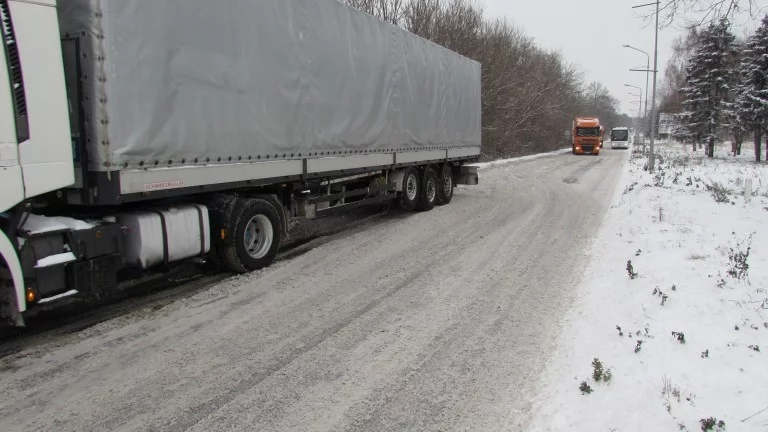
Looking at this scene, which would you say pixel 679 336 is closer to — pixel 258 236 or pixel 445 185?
pixel 258 236

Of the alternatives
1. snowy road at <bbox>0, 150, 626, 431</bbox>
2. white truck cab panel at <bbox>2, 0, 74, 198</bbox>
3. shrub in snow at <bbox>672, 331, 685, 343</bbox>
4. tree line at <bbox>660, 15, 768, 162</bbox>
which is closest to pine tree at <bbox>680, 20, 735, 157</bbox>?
tree line at <bbox>660, 15, 768, 162</bbox>

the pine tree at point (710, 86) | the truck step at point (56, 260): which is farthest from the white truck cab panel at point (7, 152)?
the pine tree at point (710, 86)

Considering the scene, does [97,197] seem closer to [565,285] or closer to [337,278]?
[337,278]

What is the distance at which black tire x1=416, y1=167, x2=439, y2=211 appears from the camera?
1196 centimetres

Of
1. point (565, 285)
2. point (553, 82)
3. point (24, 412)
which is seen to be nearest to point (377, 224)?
point (565, 285)

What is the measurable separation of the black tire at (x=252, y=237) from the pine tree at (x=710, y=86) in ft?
127

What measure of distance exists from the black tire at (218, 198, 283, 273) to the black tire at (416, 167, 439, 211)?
5185mm

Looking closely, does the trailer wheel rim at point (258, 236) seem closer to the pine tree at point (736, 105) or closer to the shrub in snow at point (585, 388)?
the shrub in snow at point (585, 388)

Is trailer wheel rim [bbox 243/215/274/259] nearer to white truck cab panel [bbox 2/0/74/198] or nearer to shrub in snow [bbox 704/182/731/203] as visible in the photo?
white truck cab panel [bbox 2/0/74/198]

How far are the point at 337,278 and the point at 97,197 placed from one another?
287 centimetres

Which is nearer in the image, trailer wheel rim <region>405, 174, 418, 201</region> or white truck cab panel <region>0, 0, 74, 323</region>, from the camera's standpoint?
white truck cab panel <region>0, 0, 74, 323</region>

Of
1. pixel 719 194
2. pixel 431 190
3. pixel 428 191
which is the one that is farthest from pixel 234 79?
pixel 719 194

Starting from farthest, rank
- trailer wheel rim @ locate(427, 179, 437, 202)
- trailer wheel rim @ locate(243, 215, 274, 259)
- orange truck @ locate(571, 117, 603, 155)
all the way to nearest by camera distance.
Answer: orange truck @ locate(571, 117, 603, 155) → trailer wheel rim @ locate(427, 179, 437, 202) → trailer wheel rim @ locate(243, 215, 274, 259)

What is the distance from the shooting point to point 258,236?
703cm
